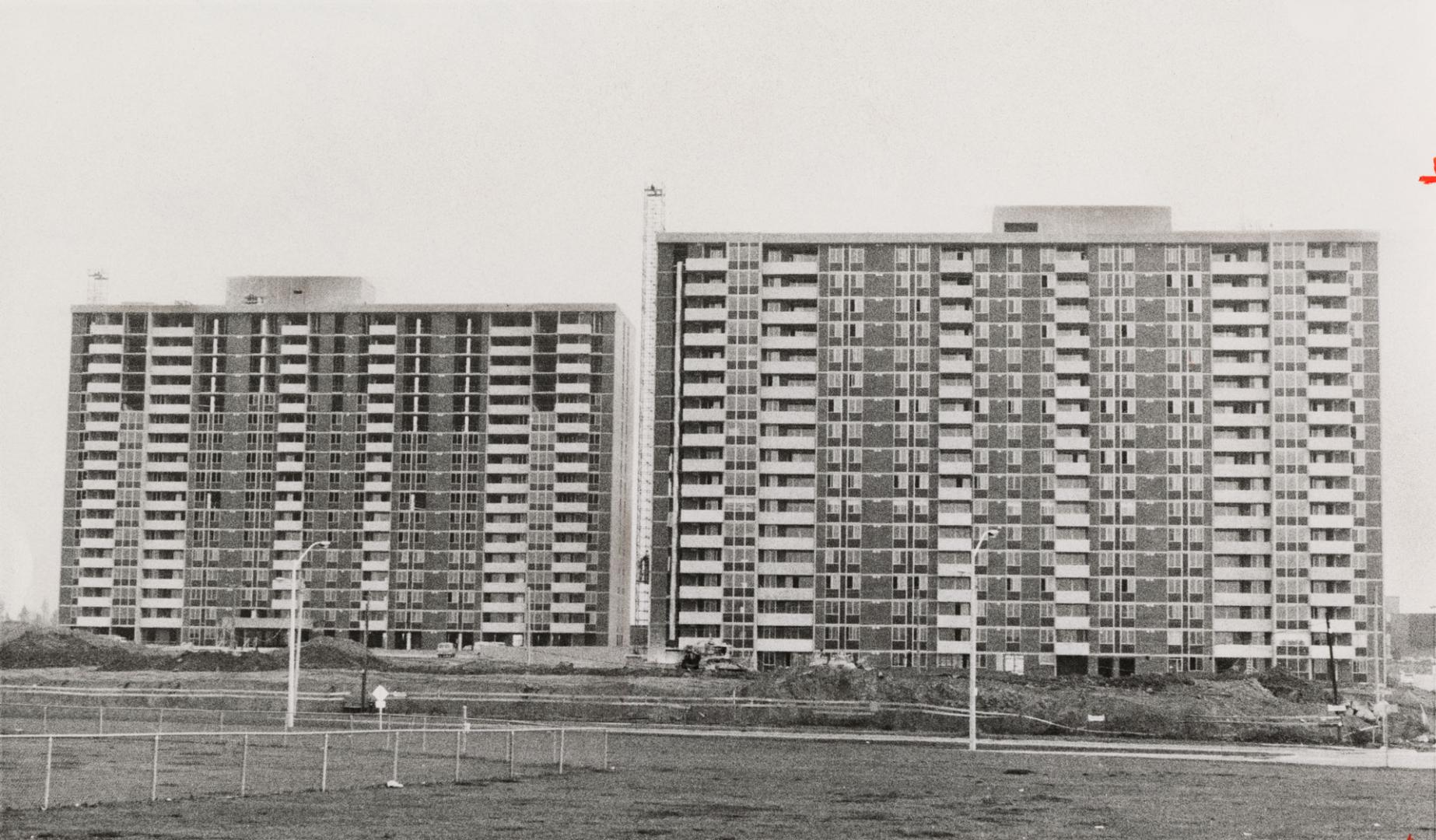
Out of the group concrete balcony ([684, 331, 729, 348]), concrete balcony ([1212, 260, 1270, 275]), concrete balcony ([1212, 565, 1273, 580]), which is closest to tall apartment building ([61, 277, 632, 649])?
concrete balcony ([684, 331, 729, 348])

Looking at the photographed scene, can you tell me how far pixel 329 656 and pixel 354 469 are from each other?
43609 mm

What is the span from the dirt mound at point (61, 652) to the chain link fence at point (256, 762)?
9182 cm

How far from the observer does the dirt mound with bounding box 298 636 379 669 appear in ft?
485

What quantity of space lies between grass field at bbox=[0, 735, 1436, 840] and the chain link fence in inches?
64.5

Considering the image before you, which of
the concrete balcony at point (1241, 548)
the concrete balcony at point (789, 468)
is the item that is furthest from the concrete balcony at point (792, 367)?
the concrete balcony at point (1241, 548)

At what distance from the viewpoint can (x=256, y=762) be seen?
55.5 m

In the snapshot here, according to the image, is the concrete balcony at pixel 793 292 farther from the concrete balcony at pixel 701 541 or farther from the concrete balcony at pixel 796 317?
the concrete balcony at pixel 701 541

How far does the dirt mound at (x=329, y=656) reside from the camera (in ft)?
485

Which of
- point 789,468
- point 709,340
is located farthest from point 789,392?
point 709,340

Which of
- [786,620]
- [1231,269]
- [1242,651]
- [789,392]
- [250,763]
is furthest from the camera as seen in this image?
[789,392]

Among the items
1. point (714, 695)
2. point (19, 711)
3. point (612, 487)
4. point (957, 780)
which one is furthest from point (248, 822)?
point (612, 487)

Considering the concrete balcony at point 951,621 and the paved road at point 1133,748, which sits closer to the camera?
the paved road at point 1133,748

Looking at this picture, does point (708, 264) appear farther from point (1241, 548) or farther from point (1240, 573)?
point (1240, 573)

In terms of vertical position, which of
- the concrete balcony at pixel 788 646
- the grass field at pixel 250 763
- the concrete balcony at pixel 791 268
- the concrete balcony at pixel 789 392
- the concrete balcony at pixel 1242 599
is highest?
the concrete balcony at pixel 791 268
